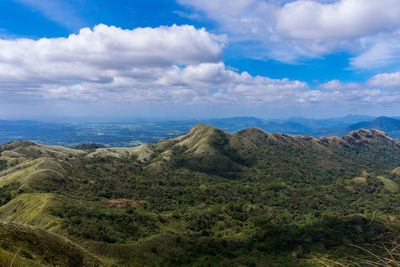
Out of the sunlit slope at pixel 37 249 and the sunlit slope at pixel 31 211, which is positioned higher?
the sunlit slope at pixel 37 249

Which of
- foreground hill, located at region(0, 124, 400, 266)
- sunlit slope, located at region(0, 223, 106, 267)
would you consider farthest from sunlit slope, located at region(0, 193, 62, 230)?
sunlit slope, located at region(0, 223, 106, 267)

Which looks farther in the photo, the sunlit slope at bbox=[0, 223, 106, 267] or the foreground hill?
the foreground hill

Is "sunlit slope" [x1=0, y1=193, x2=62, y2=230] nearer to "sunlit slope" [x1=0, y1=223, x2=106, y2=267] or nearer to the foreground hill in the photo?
the foreground hill

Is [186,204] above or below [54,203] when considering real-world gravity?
below

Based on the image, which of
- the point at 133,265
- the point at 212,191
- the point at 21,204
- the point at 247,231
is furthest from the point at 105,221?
the point at 212,191

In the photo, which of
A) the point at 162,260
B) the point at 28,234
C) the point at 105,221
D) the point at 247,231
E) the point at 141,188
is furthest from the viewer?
the point at 141,188

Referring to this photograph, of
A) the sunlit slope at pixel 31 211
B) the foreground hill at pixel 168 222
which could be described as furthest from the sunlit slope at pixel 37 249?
the sunlit slope at pixel 31 211

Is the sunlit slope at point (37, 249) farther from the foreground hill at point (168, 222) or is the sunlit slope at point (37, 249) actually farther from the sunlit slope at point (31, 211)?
the sunlit slope at point (31, 211)

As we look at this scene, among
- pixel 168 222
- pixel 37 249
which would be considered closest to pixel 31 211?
pixel 168 222

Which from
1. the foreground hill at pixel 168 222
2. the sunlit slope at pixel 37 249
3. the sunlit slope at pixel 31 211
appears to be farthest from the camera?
the sunlit slope at pixel 31 211

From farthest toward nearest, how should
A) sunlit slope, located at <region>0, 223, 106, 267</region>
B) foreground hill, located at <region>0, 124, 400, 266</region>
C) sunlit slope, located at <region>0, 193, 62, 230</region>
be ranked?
sunlit slope, located at <region>0, 193, 62, 230</region> → foreground hill, located at <region>0, 124, 400, 266</region> → sunlit slope, located at <region>0, 223, 106, 267</region>

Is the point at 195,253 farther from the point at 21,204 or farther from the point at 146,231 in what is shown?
the point at 21,204
